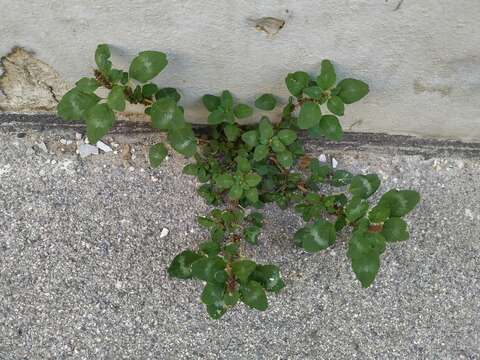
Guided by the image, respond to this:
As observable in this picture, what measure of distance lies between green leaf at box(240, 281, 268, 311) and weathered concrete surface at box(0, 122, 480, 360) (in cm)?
32

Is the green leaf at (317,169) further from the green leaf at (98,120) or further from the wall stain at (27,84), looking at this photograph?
the wall stain at (27,84)

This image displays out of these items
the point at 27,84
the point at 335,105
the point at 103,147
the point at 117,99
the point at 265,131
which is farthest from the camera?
the point at 103,147

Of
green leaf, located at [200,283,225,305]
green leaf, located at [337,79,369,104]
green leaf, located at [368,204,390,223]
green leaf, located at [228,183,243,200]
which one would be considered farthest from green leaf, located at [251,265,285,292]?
green leaf, located at [337,79,369,104]

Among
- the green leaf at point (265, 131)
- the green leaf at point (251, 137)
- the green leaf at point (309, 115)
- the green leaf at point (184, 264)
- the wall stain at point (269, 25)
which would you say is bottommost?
the green leaf at point (184, 264)

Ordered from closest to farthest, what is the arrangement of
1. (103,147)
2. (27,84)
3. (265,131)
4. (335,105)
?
(335,105) → (265,131) → (27,84) → (103,147)

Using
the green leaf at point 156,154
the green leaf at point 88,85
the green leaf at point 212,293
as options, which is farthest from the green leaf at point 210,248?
the green leaf at point 88,85

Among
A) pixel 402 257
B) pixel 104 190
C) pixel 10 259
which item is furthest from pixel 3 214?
pixel 402 257

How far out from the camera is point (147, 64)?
139cm

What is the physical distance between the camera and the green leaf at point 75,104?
1402 millimetres

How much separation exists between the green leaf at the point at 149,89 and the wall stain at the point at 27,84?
1.05ft

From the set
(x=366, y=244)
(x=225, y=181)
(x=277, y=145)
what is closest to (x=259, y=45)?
(x=277, y=145)

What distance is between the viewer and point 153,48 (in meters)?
1.51

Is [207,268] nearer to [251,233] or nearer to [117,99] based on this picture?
[251,233]

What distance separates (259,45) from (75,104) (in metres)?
0.55
